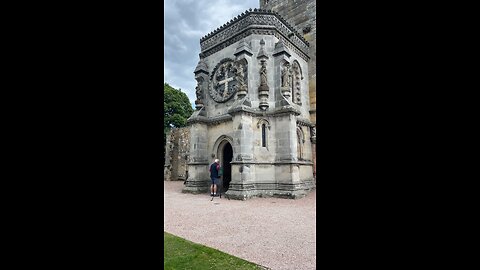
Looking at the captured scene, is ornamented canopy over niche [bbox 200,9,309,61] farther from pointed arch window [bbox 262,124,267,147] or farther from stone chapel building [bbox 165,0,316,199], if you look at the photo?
pointed arch window [bbox 262,124,267,147]

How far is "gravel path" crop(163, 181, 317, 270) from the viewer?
13.5ft

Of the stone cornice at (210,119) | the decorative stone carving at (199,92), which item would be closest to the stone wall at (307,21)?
the stone cornice at (210,119)

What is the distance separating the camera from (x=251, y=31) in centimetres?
1190

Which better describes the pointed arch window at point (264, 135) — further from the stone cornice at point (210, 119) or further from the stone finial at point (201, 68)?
the stone finial at point (201, 68)

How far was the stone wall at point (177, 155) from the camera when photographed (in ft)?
67.3

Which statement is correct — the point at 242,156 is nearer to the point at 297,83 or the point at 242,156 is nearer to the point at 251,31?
the point at 297,83

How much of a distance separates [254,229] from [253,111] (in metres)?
6.29

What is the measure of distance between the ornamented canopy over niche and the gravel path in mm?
8092

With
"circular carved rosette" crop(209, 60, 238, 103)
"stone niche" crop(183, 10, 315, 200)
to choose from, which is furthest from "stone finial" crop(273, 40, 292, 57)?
"circular carved rosette" crop(209, 60, 238, 103)
